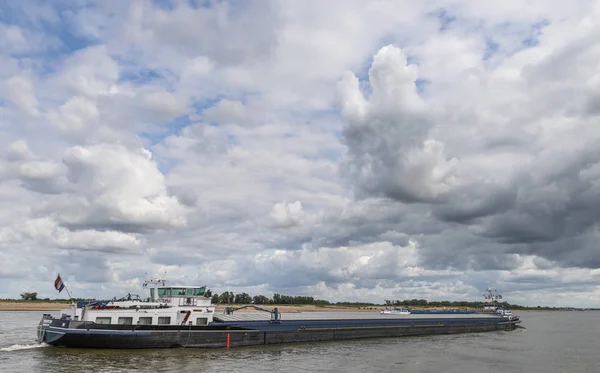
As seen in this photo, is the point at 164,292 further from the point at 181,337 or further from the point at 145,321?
the point at 181,337

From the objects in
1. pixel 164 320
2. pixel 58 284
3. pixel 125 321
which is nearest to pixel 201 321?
pixel 164 320

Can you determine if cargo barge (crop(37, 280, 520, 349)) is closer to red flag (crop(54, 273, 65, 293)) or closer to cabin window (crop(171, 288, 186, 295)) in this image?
cabin window (crop(171, 288, 186, 295))

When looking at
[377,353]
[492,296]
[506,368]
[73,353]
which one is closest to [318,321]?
[377,353]

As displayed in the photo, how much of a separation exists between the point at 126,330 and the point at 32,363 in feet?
30.5

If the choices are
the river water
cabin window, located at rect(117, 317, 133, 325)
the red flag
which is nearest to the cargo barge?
cabin window, located at rect(117, 317, 133, 325)

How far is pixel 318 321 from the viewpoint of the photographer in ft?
201

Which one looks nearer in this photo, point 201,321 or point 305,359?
point 305,359

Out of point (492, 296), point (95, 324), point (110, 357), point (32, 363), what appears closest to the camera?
point (32, 363)

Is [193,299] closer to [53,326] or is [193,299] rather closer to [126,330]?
[126,330]

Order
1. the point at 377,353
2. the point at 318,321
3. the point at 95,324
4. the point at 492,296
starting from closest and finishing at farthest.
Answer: the point at 95,324 → the point at 377,353 → the point at 318,321 → the point at 492,296

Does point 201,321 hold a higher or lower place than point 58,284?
lower

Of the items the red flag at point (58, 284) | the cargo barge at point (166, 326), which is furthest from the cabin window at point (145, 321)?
the red flag at point (58, 284)

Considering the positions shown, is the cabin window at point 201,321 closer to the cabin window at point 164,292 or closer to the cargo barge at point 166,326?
the cargo barge at point 166,326

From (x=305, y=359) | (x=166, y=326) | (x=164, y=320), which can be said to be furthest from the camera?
(x=164, y=320)
